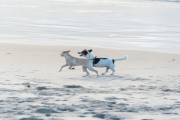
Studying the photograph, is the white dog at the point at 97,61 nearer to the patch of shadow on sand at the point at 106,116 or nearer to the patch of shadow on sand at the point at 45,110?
the patch of shadow on sand at the point at 45,110

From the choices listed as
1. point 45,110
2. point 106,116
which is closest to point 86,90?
point 45,110

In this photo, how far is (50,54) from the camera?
14172 mm

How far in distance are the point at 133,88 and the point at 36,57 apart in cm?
Answer: 471

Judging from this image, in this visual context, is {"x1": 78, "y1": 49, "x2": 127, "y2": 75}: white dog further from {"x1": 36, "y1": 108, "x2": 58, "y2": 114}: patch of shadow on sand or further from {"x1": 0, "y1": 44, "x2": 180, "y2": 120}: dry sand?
{"x1": 36, "y1": 108, "x2": 58, "y2": 114}: patch of shadow on sand

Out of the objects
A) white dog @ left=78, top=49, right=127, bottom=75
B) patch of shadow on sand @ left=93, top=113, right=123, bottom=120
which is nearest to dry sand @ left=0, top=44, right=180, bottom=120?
patch of shadow on sand @ left=93, top=113, right=123, bottom=120

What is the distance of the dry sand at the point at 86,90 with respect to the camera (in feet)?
23.4

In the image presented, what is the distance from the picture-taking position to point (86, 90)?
883cm

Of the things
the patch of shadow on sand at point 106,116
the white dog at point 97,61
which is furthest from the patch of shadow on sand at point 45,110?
the white dog at point 97,61

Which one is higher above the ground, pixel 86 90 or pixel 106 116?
pixel 86 90

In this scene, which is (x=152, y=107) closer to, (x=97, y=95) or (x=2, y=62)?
(x=97, y=95)

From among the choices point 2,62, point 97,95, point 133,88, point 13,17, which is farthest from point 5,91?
point 13,17

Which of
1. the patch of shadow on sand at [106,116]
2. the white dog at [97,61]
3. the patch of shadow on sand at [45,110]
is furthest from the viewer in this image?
the white dog at [97,61]

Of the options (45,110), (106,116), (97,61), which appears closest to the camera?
(106,116)

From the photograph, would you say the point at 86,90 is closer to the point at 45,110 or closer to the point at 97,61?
the point at 45,110
